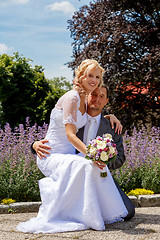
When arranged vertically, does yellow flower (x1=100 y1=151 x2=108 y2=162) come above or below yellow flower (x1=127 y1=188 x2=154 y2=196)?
above

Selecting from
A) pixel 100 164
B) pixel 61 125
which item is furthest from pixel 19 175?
pixel 100 164

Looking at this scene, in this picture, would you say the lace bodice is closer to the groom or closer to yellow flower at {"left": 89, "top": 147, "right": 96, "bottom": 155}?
the groom

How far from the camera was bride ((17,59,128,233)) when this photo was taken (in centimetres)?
320

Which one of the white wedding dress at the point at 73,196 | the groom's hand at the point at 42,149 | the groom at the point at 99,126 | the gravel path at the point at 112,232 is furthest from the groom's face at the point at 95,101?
the gravel path at the point at 112,232

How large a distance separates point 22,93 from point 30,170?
20.5 ft

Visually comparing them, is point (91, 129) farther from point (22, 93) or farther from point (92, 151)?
point (22, 93)

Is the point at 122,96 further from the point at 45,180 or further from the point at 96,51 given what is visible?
the point at 45,180

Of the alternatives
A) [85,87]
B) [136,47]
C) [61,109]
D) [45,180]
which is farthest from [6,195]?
[136,47]

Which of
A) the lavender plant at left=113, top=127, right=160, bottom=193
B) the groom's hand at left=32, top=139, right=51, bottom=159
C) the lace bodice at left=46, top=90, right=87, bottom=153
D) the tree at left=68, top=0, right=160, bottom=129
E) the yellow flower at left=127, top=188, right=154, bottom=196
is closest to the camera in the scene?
the lace bodice at left=46, top=90, right=87, bottom=153

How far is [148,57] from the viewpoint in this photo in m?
9.66

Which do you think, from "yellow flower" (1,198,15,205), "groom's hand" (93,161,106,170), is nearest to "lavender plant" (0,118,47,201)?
"yellow flower" (1,198,15,205)

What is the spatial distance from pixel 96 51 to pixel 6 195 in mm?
6520

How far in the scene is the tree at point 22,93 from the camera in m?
10.3

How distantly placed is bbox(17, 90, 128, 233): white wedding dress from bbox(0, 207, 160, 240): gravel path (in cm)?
8
